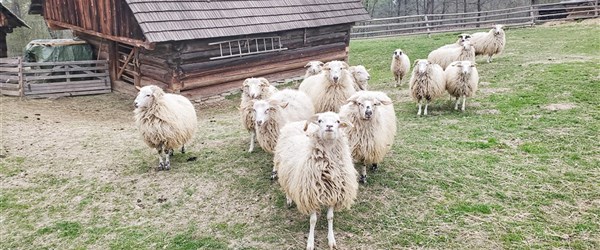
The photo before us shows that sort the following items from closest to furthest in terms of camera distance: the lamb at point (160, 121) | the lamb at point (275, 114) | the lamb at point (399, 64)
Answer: the lamb at point (275, 114), the lamb at point (160, 121), the lamb at point (399, 64)

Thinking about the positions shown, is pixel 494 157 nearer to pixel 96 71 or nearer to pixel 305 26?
pixel 305 26

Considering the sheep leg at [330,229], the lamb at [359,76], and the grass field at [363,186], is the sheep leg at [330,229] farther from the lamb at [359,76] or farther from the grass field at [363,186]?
the lamb at [359,76]

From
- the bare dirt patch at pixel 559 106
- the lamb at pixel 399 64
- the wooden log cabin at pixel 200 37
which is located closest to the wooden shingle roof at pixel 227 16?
the wooden log cabin at pixel 200 37

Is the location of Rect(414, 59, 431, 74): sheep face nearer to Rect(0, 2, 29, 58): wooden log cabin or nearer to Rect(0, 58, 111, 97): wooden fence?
Rect(0, 58, 111, 97): wooden fence

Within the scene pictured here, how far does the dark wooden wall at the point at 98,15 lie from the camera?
41.0 ft

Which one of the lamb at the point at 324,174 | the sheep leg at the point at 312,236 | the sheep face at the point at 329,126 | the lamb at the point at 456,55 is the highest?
the lamb at the point at 456,55

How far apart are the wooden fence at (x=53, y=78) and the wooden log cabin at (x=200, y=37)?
529mm

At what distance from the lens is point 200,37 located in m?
12.4

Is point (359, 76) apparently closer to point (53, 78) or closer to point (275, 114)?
point (275, 114)

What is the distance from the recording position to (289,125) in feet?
20.6

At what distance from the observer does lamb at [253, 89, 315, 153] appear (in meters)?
6.89

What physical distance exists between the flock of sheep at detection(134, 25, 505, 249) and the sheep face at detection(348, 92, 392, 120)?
0.01 meters

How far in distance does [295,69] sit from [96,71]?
7054mm

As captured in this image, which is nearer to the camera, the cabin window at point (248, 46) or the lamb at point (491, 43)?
the cabin window at point (248, 46)
